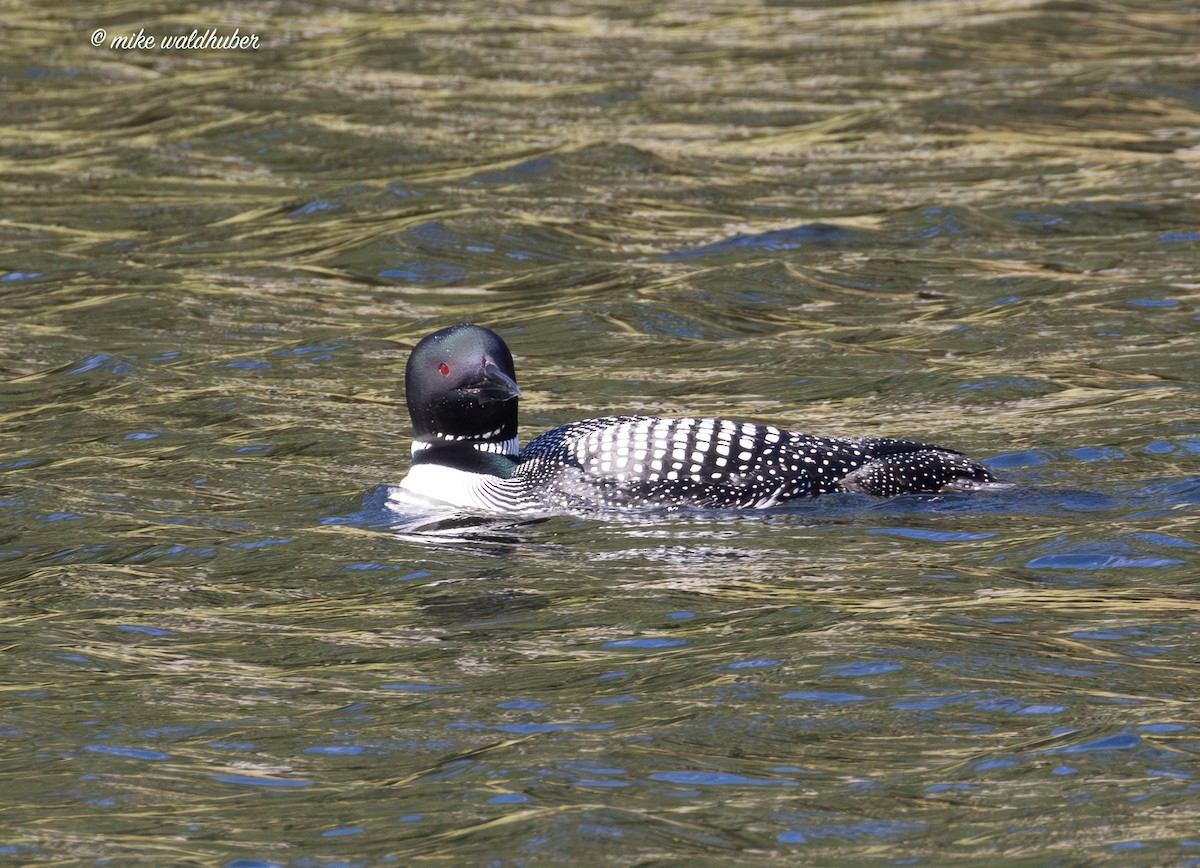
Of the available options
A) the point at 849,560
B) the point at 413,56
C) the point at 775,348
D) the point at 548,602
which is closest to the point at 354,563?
the point at 548,602

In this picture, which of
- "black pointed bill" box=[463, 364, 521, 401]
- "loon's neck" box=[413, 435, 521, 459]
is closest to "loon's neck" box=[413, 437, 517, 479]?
"loon's neck" box=[413, 435, 521, 459]

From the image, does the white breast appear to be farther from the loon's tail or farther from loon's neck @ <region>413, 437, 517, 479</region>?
the loon's tail

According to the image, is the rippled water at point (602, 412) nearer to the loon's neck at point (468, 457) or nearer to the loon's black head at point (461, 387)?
the loon's neck at point (468, 457)

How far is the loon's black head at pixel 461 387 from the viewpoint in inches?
275

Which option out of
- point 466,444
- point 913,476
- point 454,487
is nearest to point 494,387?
point 466,444

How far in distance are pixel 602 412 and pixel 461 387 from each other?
5.32 ft

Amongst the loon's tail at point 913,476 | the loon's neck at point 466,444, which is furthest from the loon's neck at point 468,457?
the loon's tail at point 913,476

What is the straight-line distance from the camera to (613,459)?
6914 mm

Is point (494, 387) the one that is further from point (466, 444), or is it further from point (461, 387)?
point (466, 444)

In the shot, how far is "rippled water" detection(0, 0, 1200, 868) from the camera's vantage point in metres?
4.43

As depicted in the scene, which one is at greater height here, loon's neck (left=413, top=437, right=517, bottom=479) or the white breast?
loon's neck (left=413, top=437, right=517, bottom=479)

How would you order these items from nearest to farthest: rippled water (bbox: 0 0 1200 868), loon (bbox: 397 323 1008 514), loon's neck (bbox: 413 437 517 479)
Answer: rippled water (bbox: 0 0 1200 868) < loon (bbox: 397 323 1008 514) < loon's neck (bbox: 413 437 517 479)

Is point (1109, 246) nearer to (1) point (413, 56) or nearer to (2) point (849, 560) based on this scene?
(2) point (849, 560)

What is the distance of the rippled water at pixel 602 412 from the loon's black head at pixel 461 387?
1.45 feet
